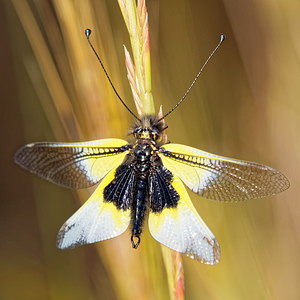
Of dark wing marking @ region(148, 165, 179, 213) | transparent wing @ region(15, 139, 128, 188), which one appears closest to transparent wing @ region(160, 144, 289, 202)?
dark wing marking @ region(148, 165, 179, 213)

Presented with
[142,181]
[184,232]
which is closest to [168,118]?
[142,181]

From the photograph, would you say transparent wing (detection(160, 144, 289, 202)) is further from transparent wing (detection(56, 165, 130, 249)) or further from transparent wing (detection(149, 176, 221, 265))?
transparent wing (detection(56, 165, 130, 249))

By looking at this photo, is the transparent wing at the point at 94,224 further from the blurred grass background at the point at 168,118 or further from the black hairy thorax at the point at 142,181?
the blurred grass background at the point at 168,118

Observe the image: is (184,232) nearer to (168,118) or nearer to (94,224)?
(94,224)

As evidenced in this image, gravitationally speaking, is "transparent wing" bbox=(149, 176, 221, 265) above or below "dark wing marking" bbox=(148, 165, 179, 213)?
below

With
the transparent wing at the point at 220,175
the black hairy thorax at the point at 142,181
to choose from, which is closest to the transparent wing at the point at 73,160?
the black hairy thorax at the point at 142,181
